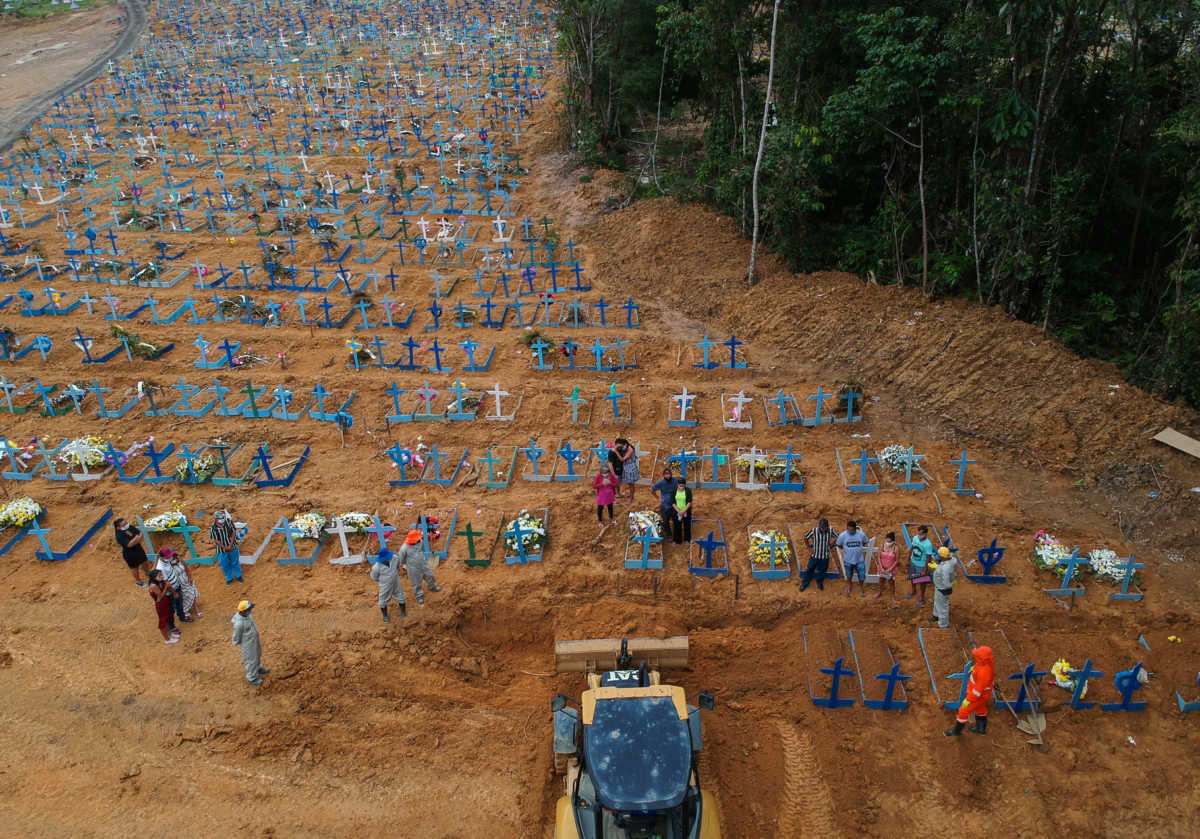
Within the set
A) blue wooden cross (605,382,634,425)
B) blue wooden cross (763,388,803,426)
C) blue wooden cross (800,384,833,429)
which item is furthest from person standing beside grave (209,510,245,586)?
blue wooden cross (800,384,833,429)

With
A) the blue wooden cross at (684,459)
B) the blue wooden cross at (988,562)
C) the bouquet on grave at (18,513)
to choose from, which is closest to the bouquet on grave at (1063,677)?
the blue wooden cross at (988,562)

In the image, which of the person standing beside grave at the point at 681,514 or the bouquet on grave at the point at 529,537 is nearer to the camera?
the person standing beside grave at the point at 681,514

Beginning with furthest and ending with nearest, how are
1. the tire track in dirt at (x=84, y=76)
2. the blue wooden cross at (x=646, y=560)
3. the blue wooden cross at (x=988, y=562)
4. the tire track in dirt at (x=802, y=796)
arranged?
the tire track in dirt at (x=84, y=76)
the blue wooden cross at (x=646, y=560)
the blue wooden cross at (x=988, y=562)
the tire track in dirt at (x=802, y=796)

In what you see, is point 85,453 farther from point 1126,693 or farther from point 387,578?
point 1126,693

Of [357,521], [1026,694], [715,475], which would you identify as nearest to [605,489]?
[715,475]

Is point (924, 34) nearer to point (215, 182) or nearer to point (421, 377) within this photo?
point (421, 377)

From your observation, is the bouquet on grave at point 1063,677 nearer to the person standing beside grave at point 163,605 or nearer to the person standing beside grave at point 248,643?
the person standing beside grave at point 248,643

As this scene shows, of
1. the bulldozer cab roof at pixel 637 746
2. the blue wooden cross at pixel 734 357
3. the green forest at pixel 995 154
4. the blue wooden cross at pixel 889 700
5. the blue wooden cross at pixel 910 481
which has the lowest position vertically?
the blue wooden cross at pixel 889 700

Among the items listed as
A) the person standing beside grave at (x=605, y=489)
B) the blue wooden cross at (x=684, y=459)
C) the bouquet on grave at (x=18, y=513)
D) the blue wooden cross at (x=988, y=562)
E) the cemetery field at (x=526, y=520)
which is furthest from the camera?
the blue wooden cross at (x=684, y=459)
